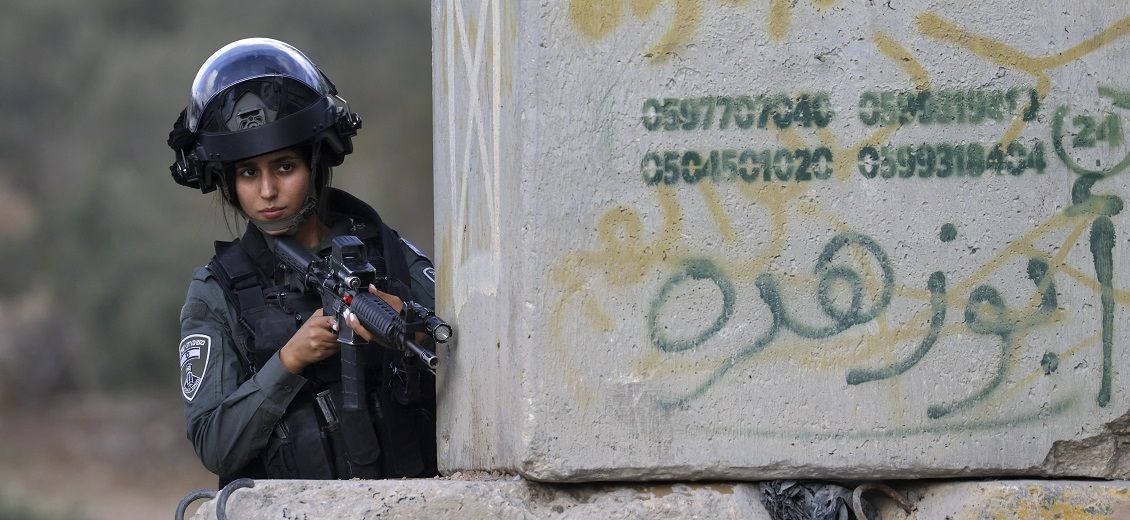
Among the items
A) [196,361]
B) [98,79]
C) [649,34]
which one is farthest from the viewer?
[98,79]

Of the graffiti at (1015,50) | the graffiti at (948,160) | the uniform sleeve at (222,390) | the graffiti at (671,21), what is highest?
the graffiti at (671,21)

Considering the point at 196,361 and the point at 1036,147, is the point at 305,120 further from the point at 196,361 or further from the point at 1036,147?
the point at 1036,147

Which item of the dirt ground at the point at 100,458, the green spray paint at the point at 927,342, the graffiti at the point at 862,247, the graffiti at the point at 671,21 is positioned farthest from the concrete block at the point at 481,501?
the dirt ground at the point at 100,458

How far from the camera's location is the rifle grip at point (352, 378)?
353 centimetres

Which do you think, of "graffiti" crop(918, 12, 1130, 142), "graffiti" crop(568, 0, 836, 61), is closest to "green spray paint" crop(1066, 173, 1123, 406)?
"graffiti" crop(918, 12, 1130, 142)

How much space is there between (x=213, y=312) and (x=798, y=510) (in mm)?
1648

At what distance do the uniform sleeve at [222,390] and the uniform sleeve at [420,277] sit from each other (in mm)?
466

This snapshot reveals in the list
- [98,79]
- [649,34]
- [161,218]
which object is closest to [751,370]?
[649,34]

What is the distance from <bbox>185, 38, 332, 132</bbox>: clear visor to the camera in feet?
12.9

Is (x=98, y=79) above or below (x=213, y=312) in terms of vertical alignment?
above

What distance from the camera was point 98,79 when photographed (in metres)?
16.7

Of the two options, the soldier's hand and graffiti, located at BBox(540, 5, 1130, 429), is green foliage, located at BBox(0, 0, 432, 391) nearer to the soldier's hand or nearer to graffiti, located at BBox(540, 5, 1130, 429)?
the soldier's hand

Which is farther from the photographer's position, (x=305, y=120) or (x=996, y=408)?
(x=305, y=120)

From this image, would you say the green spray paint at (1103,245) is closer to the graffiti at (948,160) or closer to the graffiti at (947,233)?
the graffiti at (948,160)
